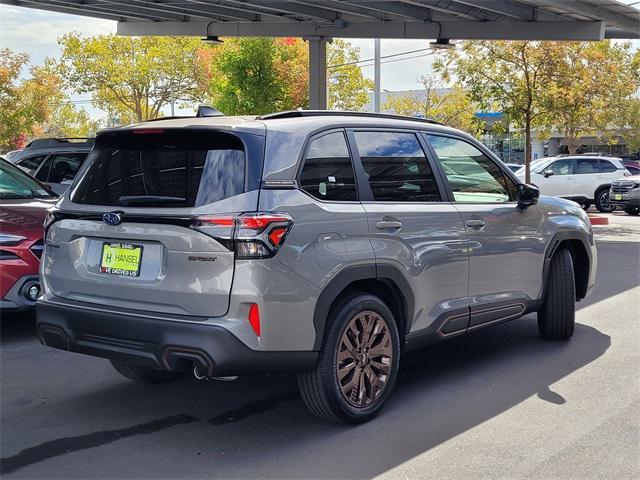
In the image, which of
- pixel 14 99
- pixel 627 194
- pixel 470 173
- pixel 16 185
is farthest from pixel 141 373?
pixel 14 99

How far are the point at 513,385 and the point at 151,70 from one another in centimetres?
4114

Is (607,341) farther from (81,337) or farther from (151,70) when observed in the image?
(151,70)

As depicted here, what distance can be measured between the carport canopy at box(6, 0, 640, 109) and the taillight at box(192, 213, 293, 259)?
11.6 meters

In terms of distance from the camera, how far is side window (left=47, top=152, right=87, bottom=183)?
12.0 meters

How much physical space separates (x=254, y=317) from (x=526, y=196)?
3114 millimetres

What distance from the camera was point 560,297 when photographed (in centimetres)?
700

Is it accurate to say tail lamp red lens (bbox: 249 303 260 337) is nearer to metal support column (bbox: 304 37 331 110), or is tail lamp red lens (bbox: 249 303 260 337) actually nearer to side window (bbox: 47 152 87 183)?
side window (bbox: 47 152 87 183)

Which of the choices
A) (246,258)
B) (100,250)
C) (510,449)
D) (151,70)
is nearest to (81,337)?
(100,250)

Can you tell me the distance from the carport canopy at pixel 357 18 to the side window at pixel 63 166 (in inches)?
201

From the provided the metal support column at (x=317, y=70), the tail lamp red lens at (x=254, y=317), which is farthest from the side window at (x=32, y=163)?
the metal support column at (x=317, y=70)

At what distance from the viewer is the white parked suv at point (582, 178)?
79.9 feet

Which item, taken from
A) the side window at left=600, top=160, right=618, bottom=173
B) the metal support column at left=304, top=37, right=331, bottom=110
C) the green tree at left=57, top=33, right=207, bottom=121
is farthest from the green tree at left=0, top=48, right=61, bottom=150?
the side window at left=600, top=160, right=618, bottom=173

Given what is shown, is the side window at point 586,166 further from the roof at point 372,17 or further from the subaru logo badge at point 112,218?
the subaru logo badge at point 112,218

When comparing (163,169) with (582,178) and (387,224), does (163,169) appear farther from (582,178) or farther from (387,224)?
(582,178)
